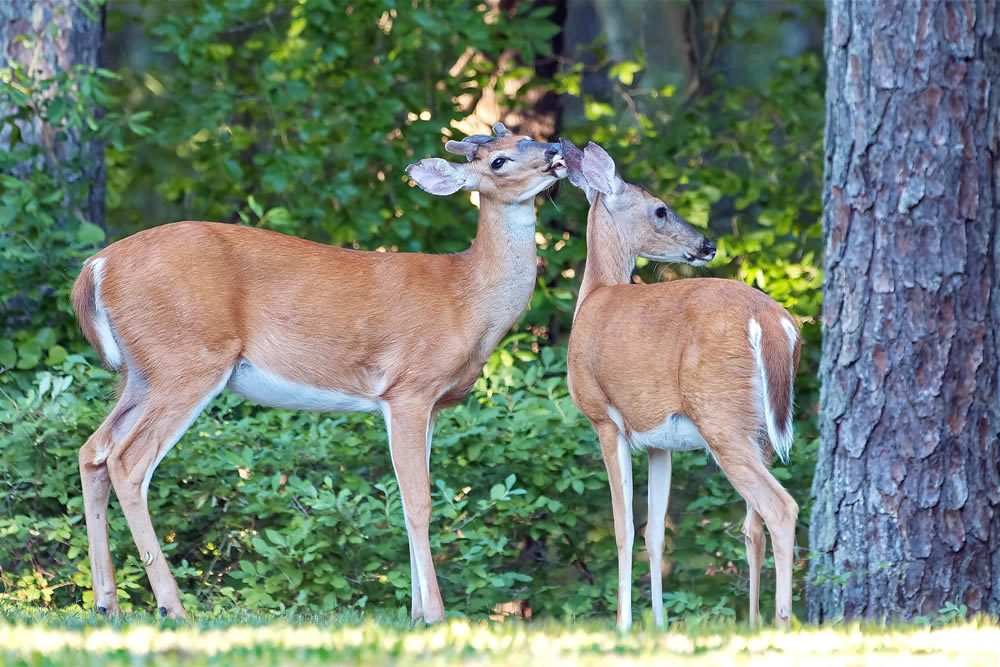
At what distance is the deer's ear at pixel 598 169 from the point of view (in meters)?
6.43

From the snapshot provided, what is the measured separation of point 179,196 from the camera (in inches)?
407

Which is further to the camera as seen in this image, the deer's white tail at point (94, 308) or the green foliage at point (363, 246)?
the green foliage at point (363, 246)

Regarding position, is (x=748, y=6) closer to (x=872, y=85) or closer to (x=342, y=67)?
(x=342, y=67)

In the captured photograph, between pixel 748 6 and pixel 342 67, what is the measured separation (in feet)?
21.4

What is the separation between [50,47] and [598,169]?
3.87 meters

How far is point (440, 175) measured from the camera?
6.34 meters

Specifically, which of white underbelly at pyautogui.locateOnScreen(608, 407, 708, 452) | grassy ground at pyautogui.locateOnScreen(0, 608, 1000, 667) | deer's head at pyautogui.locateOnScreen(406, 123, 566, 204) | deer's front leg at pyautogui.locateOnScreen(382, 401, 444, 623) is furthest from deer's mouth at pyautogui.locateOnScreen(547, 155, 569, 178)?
grassy ground at pyautogui.locateOnScreen(0, 608, 1000, 667)

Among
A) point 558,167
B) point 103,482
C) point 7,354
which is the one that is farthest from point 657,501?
point 7,354

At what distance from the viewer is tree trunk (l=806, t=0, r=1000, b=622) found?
225 inches

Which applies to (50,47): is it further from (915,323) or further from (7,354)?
(915,323)

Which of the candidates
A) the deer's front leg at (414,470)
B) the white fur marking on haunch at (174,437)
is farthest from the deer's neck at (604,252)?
the white fur marking on haunch at (174,437)

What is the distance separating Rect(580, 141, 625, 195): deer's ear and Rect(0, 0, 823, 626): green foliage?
4.18ft

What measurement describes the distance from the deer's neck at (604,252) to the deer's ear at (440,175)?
26.4 inches

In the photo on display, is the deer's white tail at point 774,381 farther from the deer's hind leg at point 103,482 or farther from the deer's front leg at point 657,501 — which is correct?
the deer's hind leg at point 103,482
